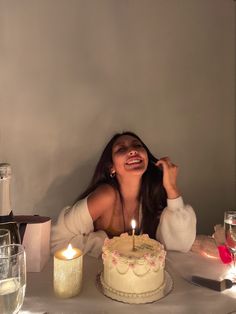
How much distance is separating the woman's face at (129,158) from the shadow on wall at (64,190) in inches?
9.9

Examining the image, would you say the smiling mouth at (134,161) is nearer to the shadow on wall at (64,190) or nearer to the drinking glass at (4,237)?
the shadow on wall at (64,190)

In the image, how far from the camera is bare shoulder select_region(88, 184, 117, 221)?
1.25m

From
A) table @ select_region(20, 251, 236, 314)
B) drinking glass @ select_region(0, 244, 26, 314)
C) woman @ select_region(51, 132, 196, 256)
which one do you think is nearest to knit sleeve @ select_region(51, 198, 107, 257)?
woman @ select_region(51, 132, 196, 256)

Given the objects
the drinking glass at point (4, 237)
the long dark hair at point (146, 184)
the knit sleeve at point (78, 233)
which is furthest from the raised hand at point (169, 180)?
the drinking glass at point (4, 237)

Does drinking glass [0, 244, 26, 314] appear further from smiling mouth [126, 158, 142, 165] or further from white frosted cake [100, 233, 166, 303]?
smiling mouth [126, 158, 142, 165]

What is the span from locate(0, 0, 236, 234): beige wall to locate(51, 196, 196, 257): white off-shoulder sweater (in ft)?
1.24

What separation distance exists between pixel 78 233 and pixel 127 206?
0.31 metres

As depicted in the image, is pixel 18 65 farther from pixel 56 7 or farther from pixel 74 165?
pixel 74 165

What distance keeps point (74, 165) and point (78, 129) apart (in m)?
0.18

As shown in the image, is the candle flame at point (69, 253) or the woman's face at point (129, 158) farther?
the woman's face at point (129, 158)

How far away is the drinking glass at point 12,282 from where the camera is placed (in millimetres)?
616

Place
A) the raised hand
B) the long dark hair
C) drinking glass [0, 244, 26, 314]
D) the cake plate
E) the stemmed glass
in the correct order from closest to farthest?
drinking glass [0, 244, 26, 314], the cake plate, the stemmed glass, the raised hand, the long dark hair

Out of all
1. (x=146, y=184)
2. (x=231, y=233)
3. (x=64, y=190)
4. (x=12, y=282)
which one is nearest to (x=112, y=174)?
(x=146, y=184)

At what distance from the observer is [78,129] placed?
1521 millimetres
